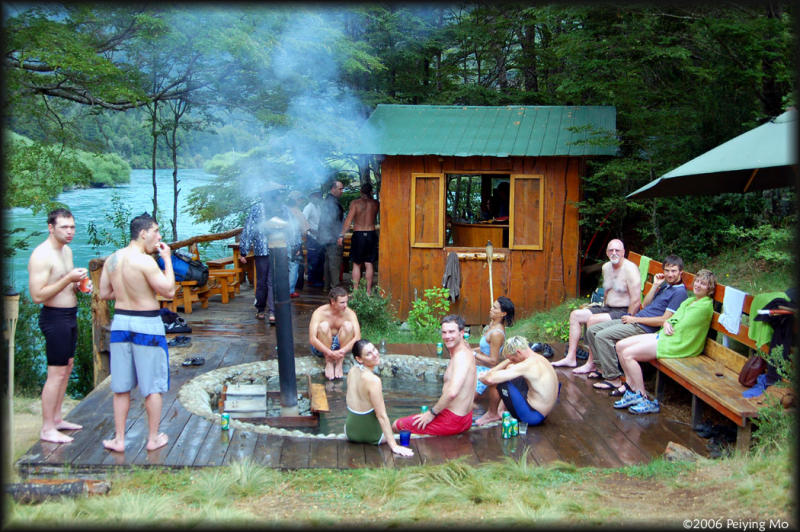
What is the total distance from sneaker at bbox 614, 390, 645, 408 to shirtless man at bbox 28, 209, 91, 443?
4.68 m

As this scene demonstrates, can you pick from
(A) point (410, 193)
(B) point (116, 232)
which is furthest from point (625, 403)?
(B) point (116, 232)

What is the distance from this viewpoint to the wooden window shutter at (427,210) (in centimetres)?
1044

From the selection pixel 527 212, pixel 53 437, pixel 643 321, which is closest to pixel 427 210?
pixel 527 212

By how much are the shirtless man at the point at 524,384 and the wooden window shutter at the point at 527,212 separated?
4622mm

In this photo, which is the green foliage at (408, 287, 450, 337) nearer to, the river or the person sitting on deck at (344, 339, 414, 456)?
the person sitting on deck at (344, 339, 414, 456)

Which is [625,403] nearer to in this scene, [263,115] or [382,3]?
[263,115]

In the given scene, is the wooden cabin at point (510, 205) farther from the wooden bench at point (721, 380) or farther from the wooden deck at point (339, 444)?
the wooden deck at point (339, 444)

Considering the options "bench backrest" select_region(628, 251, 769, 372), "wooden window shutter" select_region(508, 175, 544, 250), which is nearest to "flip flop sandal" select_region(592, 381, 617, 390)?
"bench backrest" select_region(628, 251, 769, 372)

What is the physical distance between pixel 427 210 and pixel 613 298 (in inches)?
145

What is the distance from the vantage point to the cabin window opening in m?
11.1

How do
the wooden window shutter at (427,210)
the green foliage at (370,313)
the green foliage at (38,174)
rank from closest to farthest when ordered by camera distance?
1. the green foliage at (370,313)
2. the green foliage at (38,174)
3. the wooden window shutter at (427,210)

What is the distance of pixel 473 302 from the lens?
10.5 meters

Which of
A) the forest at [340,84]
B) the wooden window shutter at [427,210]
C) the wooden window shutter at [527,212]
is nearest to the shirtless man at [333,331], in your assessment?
the wooden window shutter at [427,210]

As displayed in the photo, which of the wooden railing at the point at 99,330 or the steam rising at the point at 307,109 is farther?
the steam rising at the point at 307,109
